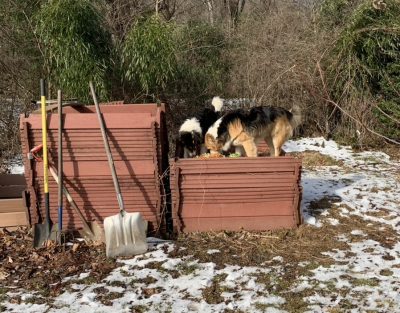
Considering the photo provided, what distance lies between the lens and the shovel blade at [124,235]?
14.7 ft

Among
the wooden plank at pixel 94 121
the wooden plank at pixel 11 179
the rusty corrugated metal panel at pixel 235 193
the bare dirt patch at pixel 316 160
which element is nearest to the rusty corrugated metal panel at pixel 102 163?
the wooden plank at pixel 94 121

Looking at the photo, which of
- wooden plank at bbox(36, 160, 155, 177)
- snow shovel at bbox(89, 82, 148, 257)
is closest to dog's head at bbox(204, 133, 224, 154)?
wooden plank at bbox(36, 160, 155, 177)

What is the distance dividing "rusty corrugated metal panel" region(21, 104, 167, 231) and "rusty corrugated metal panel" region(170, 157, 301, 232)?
0.29 metres

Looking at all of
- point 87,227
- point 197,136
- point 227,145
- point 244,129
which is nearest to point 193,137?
point 197,136

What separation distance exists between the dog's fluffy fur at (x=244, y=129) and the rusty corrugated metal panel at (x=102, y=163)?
120 centimetres

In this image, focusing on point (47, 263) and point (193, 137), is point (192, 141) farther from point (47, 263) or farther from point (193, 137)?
point (47, 263)

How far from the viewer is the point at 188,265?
4336 mm

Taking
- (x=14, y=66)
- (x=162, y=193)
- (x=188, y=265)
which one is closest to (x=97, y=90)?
(x=14, y=66)

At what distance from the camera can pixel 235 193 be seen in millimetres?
4984

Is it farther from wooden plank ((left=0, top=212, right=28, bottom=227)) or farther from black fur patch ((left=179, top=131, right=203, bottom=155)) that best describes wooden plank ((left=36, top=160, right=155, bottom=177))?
black fur patch ((left=179, top=131, right=203, bottom=155))

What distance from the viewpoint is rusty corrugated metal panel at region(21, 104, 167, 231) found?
477 cm

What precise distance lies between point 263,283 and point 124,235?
1492 mm

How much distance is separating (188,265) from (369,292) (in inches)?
65.7

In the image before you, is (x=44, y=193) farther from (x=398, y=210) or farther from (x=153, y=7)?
(x=153, y=7)
